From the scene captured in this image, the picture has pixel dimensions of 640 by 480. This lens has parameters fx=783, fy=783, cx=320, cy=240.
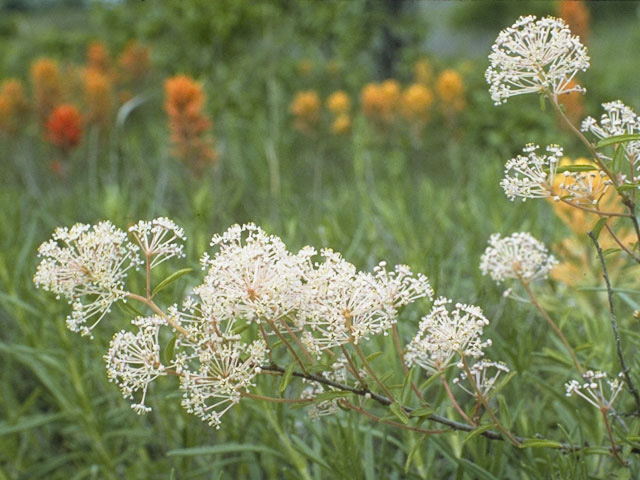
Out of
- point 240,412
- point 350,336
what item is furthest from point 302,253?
point 240,412

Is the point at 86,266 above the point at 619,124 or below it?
below

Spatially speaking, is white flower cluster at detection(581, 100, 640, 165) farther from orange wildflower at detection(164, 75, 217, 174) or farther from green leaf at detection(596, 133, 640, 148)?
orange wildflower at detection(164, 75, 217, 174)

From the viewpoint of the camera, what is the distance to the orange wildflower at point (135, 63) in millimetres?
5027

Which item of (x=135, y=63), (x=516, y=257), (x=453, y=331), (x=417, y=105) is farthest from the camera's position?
(x=135, y=63)

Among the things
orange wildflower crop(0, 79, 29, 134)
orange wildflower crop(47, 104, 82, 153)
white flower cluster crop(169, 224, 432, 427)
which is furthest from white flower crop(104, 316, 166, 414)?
orange wildflower crop(0, 79, 29, 134)

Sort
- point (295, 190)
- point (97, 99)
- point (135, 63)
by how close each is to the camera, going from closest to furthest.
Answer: point (295, 190)
point (97, 99)
point (135, 63)

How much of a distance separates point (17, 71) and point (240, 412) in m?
5.81

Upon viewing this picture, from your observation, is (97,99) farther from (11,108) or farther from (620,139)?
(620,139)

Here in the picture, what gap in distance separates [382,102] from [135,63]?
1.98 m

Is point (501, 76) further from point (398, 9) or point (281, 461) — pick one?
point (398, 9)

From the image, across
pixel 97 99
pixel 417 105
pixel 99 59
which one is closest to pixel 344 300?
pixel 417 105

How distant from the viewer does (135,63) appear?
502 cm

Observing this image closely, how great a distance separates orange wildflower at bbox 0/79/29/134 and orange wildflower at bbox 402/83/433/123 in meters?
2.00

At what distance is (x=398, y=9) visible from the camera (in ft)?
16.5
